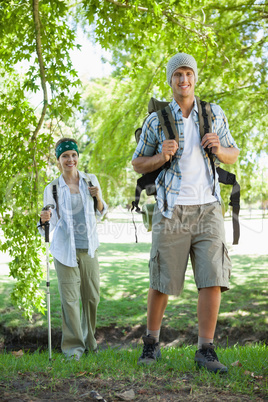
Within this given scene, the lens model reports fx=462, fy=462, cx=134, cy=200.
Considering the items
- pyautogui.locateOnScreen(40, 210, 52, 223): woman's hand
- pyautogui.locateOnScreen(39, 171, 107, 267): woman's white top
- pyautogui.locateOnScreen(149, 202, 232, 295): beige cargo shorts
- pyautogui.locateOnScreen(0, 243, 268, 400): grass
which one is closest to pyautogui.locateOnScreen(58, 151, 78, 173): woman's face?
pyautogui.locateOnScreen(39, 171, 107, 267): woman's white top

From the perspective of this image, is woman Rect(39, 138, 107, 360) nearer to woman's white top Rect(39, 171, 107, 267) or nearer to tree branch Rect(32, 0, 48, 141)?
woman's white top Rect(39, 171, 107, 267)

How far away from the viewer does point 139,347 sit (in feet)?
14.8

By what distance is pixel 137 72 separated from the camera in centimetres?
789

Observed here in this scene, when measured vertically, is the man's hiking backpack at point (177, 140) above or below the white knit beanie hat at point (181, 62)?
below

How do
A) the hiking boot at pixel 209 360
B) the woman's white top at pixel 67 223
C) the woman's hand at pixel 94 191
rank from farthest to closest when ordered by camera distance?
1. the woman's hand at pixel 94 191
2. the woman's white top at pixel 67 223
3. the hiking boot at pixel 209 360

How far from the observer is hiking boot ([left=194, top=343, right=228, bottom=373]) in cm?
310

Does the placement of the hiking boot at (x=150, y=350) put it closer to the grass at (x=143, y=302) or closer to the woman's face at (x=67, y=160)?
the woman's face at (x=67, y=160)

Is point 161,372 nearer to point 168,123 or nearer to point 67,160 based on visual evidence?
point 168,123

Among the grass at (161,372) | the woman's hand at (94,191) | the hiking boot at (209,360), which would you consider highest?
the woman's hand at (94,191)

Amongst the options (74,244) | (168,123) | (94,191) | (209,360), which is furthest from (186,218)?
(94,191)

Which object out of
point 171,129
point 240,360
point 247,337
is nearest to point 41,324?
point 247,337

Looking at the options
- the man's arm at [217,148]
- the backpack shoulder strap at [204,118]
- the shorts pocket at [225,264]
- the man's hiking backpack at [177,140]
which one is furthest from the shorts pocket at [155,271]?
the backpack shoulder strap at [204,118]

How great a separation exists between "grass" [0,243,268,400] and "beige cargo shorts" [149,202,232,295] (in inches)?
23.2

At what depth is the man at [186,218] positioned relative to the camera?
10.8ft
